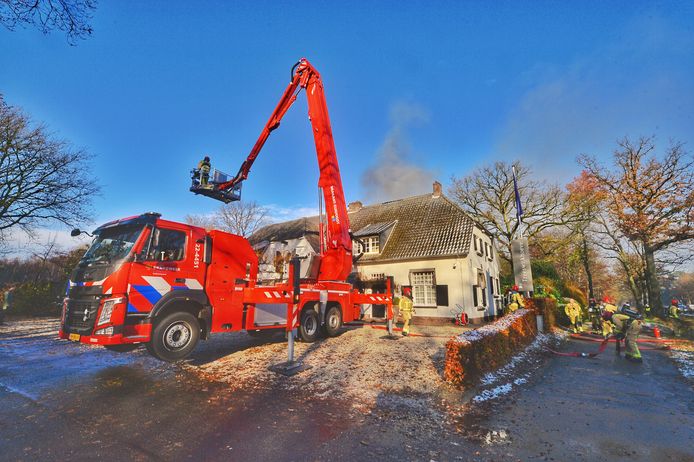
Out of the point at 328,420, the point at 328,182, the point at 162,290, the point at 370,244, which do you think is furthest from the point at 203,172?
the point at 370,244

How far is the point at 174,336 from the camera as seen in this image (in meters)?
6.39

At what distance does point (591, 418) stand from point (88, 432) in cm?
661

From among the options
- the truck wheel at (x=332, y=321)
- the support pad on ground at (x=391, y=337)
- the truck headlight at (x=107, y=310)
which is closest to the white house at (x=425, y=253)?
the truck wheel at (x=332, y=321)

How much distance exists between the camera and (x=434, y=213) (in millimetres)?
20797

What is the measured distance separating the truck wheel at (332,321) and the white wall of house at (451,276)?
8.11 m

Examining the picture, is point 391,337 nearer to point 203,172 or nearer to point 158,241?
point 158,241

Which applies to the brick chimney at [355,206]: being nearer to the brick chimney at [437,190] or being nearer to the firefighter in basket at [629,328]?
the brick chimney at [437,190]

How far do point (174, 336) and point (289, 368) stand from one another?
94.3 inches

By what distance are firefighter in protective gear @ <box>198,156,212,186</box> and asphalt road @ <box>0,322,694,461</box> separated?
21.6 ft

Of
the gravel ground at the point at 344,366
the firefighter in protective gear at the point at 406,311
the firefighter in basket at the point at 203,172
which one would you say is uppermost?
the firefighter in basket at the point at 203,172

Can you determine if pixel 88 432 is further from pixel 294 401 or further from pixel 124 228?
pixel 124 228

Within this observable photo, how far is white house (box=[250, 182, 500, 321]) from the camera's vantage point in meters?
16.9

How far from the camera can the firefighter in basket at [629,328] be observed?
27.7 feet

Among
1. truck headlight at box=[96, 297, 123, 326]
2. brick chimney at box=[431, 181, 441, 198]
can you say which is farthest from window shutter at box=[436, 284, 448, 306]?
truck headlight at box=[96, 297, 123, 326]
